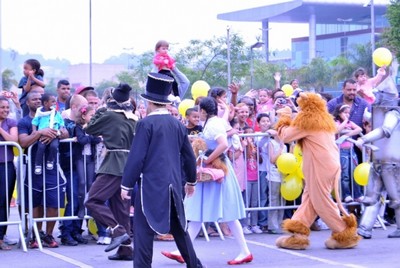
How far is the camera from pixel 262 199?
40.5ft

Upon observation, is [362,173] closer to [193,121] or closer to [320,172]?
[320,172]

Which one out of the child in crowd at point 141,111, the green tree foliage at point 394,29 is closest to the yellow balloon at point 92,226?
the child in crowd at point 141,111

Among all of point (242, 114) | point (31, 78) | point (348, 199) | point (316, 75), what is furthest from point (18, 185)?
point (316, 75)

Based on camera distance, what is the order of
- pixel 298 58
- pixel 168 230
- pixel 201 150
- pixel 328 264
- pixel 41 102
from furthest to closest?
pixel 298 58
pixel 41 102
pixel 201 150
pixel 328 264
pixel 168 230

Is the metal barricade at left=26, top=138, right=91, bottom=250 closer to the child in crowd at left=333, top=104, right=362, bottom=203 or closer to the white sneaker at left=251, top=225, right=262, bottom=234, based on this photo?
the white sneaker at left=251, top=225, right=262, bottom=234

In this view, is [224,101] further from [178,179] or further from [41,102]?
[178,179]

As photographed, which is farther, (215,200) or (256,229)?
(256,229)

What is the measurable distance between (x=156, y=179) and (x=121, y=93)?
225cm

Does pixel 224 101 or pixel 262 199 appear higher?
pixel 224 101

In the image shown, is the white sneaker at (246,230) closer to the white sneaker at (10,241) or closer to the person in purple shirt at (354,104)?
the person in purple shirt at (354,104)

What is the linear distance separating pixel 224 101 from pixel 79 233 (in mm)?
2679

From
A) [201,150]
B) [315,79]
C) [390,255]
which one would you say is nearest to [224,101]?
[201,150]

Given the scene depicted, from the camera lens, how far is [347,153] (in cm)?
1260

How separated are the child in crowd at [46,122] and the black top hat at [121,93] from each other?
4.25 ft
